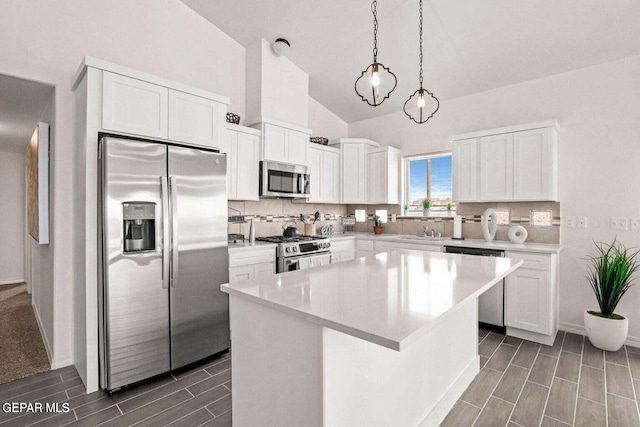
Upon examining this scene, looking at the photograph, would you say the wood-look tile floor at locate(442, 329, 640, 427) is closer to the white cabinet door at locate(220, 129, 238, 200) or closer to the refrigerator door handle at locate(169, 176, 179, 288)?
the refrigerator door handle at locate(169, 176, 179, 288)

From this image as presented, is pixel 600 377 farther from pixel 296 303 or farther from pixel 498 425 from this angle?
pixel 296 303

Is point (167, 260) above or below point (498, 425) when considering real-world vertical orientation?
above

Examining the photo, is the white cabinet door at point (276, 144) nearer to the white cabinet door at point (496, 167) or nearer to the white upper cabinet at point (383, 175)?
the white upper cabinet at point (383, 175)

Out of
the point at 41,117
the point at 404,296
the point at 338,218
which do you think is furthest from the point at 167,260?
the point at 338,218

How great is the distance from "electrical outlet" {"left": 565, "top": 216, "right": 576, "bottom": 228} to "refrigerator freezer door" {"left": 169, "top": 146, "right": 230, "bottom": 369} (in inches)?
143

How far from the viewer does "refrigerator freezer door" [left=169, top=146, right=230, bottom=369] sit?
2566mm

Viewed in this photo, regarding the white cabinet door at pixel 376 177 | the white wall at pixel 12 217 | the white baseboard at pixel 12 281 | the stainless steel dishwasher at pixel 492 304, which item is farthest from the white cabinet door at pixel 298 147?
the white baseboard at pixel 12 281

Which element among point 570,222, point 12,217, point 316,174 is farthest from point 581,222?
point 12,217

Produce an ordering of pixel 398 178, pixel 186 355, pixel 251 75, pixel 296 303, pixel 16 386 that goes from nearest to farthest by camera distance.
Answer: pixel 296 303
pixel 16 386
pixel 186 355
pixel 251 75
pixel 398 178

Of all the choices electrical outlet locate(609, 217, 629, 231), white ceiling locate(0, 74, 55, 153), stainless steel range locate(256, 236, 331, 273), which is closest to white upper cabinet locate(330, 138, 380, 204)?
stainless steel range locate(256, 236, 331, 273)

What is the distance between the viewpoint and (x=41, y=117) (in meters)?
3.45

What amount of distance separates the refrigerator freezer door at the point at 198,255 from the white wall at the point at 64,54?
1.01m

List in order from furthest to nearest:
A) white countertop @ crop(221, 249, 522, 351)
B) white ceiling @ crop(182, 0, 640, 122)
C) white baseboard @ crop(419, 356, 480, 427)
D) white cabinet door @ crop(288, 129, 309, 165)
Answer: white cabinet door @ crop(288, 129, 309, 165)
white ceiling @ crop(182, 0, 640, 122)
white baseboard @ crop(419, 356, 480, 427)
white countertop @ crop(221, 249, 522, 351)

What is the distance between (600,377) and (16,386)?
450 cm
